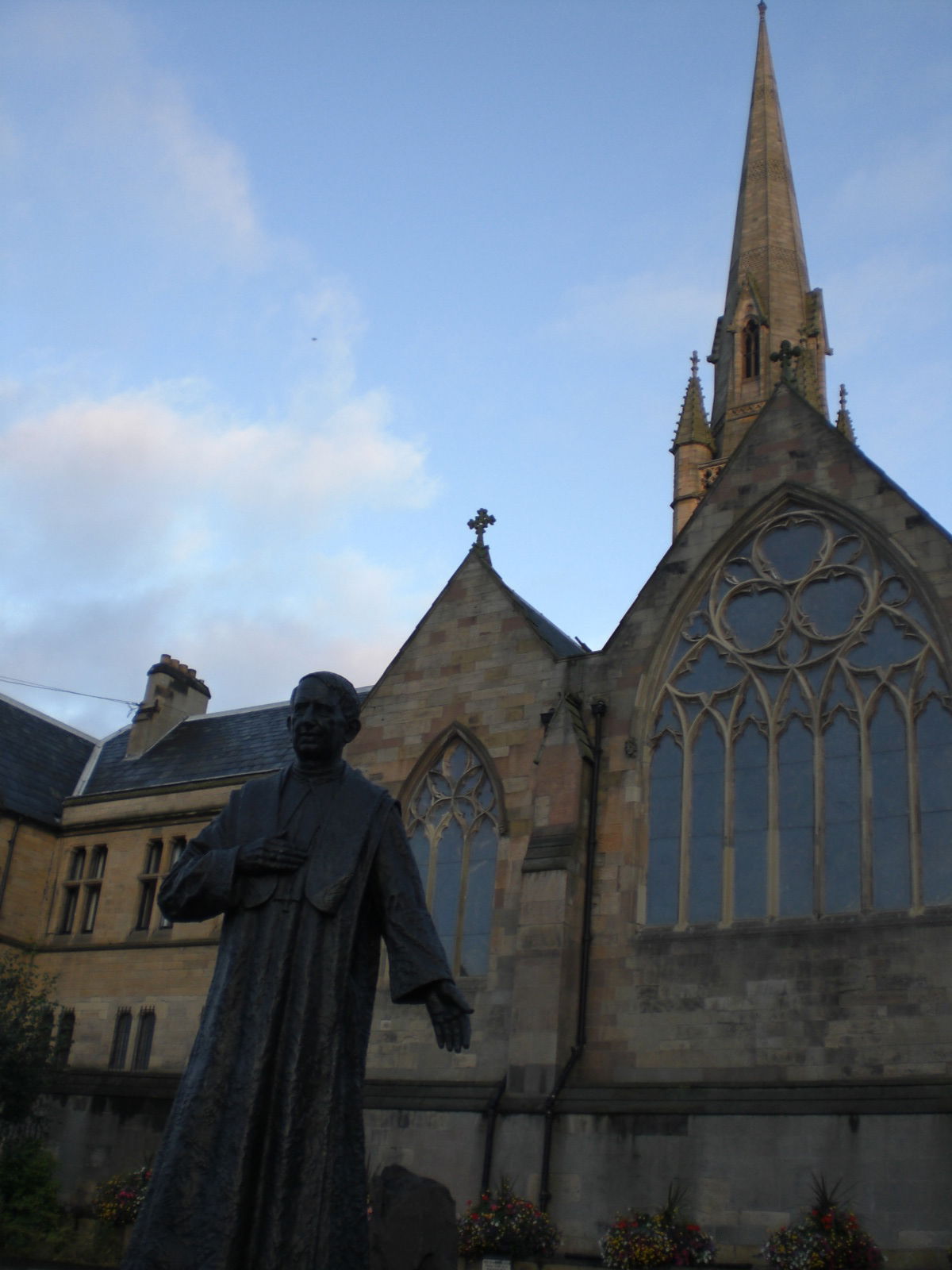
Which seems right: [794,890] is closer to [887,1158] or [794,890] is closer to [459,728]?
[887,1158]

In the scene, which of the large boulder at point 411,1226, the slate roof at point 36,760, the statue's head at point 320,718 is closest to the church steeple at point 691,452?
the slate roof at point 36,760

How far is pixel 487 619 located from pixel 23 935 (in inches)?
557

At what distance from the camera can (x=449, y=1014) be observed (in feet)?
19.4

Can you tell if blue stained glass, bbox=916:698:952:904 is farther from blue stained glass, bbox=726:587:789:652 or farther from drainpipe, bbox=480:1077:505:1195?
drainpipe, bbox=480:1077:505:1195

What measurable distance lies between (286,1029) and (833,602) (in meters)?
16.1

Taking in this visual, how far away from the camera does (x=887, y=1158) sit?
1639 cm

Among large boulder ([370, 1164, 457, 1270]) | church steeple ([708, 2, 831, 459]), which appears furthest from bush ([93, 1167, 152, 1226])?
church steeple ([708, 2, 831, 459])

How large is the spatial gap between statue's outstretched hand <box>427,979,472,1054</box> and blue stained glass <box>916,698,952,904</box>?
13.6 meters

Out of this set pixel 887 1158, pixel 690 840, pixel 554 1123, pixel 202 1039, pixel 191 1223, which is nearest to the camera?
pixel 191 1223

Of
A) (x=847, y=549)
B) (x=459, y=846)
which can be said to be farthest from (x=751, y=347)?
(x=459, y=846)

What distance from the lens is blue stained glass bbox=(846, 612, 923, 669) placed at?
1969 centimetres

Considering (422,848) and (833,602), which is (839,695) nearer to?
(833,602)

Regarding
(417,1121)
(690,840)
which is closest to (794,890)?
(690,840)

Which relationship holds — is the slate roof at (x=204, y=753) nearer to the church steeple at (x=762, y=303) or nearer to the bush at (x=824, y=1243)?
the bush at (x=824, y=1243)
